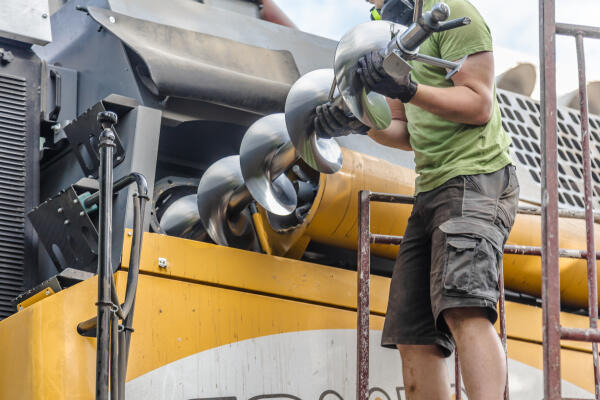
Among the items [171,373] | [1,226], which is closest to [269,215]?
[171,373]

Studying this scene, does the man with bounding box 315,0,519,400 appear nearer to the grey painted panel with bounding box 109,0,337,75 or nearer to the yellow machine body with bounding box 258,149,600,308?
the yellow machine body with bounding box 258,149,600,308

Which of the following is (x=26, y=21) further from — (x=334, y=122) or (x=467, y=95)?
(x=467, y=95)

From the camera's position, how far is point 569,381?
14.1 feet

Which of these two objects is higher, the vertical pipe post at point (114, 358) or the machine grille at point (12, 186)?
the machine grille at point (12, 186)

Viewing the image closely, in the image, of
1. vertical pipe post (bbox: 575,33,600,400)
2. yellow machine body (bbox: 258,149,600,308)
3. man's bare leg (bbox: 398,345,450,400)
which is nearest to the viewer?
vertical pipe post (bbox: 575,33,600,400)

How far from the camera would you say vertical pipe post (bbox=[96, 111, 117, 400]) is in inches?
94.4

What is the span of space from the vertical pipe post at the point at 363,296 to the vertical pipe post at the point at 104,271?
1040mm

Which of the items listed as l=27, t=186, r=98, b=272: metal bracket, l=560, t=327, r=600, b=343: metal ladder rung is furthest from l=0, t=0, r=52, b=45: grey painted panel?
l=560, t=327, r=600, b=343: metal ladder rung

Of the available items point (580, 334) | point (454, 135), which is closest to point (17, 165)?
point (454, 135)

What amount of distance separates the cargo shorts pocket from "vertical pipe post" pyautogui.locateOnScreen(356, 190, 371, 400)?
65cm

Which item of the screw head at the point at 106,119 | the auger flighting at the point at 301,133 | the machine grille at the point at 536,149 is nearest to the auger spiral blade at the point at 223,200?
the auger flighting at the point at 301,133

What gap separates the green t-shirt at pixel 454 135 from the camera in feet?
9.62

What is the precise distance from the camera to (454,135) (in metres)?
3.00

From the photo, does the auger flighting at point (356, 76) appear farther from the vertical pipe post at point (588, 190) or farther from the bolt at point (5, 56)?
the bolt at point (5, 56)
